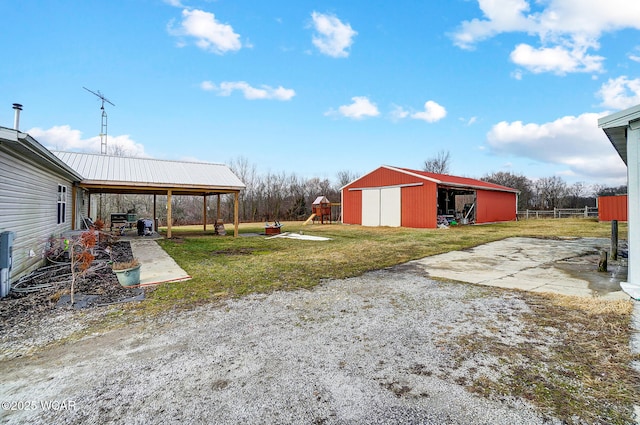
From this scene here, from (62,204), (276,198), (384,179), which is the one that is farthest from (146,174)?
Result: (276,198)

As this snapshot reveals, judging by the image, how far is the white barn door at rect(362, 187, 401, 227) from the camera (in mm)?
17844

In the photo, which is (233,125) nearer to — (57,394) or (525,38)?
(525,38)

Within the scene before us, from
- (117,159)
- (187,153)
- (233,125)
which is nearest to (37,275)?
(117,159)

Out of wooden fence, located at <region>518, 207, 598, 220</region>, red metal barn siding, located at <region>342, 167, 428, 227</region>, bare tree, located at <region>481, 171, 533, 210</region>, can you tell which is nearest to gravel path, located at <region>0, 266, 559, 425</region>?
red metal barn siding, located at <region>342, 167, 428, 227</region>

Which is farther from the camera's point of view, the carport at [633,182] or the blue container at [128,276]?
the blue container at [128,276]

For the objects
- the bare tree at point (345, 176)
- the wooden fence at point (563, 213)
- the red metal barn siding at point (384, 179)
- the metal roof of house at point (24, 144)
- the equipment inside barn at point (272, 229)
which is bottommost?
the equipment inside barn at point (272, 229)

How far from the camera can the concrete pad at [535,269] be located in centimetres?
486

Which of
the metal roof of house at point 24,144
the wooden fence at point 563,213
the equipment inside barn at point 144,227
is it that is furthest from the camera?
the wooden fence at point 563,213

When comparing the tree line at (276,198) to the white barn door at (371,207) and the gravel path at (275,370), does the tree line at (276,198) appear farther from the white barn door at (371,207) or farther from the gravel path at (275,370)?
the gravel path at (275,370)

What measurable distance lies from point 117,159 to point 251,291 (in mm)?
12052

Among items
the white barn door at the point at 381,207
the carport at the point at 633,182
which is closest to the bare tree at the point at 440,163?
the white barn door at the point at 381,207

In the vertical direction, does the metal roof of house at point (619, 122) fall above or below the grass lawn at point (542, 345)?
above

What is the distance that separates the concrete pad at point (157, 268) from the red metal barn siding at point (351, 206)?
43.3 ft

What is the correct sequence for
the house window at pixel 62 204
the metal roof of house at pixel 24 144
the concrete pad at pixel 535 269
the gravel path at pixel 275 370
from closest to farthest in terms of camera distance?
1. the gravel path at pixel 275 370
2. the metal roof of house at pixel 24 144
3. the concrete pad at pixel 535 269
4. the house window at pixel 62 204
